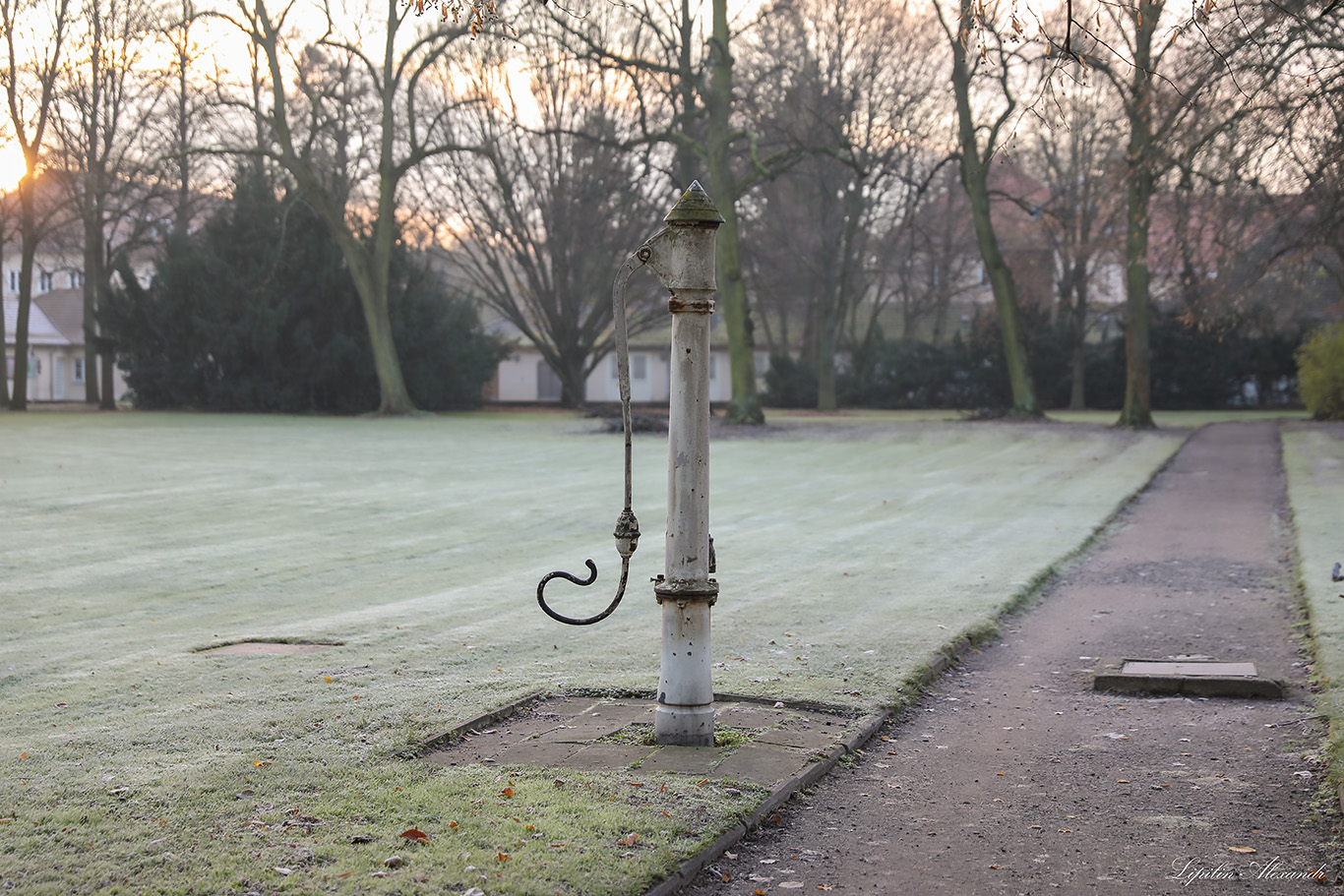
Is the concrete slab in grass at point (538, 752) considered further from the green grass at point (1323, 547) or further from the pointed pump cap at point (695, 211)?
the green grass at point (1323, 547)

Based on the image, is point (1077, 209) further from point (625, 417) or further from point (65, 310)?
point (65, 310)

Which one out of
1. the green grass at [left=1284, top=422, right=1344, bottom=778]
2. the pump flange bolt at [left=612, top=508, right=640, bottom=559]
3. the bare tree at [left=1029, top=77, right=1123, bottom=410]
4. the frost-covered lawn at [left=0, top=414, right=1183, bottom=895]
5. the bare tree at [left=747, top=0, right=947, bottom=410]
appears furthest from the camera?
the bare tree at [left=1029, top=77, right=1123, bottom=410]

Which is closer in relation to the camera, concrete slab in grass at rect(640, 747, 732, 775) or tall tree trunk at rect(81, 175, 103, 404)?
concrete slab in grass at rect(640, 747, 732, 775)

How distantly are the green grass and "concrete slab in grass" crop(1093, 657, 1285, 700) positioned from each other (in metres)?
0.32

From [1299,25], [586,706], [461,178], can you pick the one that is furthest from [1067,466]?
[461,178]

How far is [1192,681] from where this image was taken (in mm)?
6742

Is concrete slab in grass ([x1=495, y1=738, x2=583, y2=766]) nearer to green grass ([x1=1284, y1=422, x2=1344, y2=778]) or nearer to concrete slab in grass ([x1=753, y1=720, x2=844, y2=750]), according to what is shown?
concrete slab in grass ([x1=753, y1=720, x2=844, y2=750])

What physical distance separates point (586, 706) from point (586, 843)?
202 centimetres

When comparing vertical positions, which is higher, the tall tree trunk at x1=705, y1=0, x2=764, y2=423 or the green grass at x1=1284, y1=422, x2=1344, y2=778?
the tall tree trunk at x1=705, y1=0, x2=764, y2=423

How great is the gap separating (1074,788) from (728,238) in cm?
2809

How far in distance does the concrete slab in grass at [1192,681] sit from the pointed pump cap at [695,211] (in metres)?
3.59

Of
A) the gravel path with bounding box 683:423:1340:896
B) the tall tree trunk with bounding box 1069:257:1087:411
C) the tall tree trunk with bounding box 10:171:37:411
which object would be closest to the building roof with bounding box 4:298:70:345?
the tall tree trunk with bounding box 10:171:37:411

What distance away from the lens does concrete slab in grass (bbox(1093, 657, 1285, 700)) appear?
6625mm

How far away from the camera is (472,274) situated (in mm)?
45406
